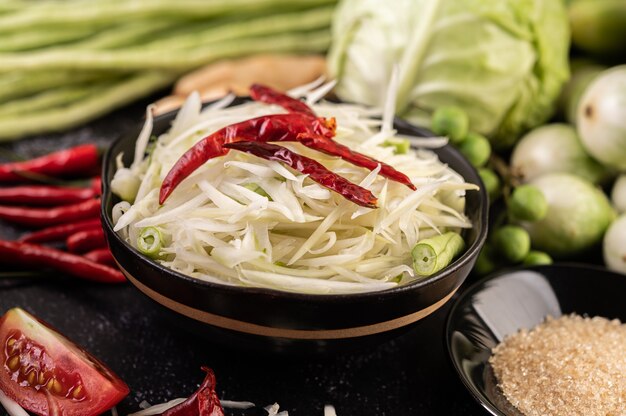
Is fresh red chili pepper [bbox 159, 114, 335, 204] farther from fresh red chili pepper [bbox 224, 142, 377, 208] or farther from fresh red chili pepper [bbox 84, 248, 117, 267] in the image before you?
fresh red chili pepper [bbox 84, 248, 117, 267]

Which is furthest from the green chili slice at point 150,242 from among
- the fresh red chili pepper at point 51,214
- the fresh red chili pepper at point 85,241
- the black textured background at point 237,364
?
the fresh red chili pepper at point 51,214

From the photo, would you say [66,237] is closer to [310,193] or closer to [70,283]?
[70,283]

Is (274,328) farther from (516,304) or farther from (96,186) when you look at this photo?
(96,186)

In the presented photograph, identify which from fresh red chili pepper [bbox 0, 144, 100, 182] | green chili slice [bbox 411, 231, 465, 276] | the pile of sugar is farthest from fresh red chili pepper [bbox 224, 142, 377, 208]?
fresh red chili pepper [bbox 0, 144, 100, 182]

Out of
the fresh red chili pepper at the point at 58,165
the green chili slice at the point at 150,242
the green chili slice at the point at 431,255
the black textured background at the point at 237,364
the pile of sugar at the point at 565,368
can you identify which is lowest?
the black textured background at the point at 237,364

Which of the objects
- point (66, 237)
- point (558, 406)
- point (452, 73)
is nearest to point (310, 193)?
point (558, 406)

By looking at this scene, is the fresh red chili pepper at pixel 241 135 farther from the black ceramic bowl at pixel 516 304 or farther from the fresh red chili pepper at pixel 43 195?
the fresh red chili pepper at pixel 43 195
